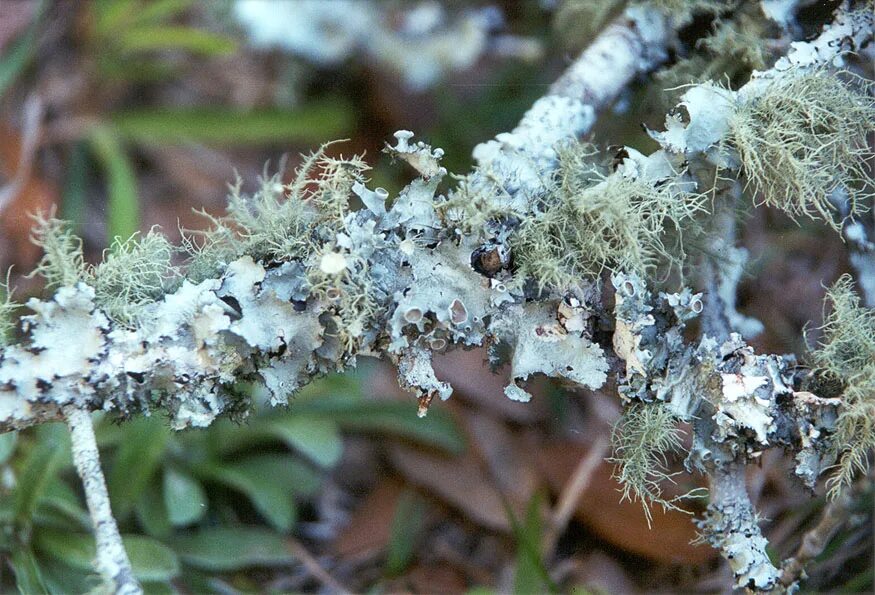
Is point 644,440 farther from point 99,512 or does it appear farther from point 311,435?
point 311,435

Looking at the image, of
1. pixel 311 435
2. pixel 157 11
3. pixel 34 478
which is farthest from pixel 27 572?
pixel 157 11

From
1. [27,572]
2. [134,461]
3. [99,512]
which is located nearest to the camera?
[99,512]

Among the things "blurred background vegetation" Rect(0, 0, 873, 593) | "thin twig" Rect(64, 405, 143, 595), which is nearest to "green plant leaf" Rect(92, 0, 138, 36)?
"blurred background vegetation" Rect(0, 0, 873, 593)

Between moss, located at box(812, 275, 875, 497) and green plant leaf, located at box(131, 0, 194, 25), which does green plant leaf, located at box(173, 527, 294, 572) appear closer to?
moss, located at box(812, 275, 875, 497)

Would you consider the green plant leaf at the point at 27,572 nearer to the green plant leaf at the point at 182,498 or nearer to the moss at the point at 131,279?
the green plant leaf at the point at 182,498

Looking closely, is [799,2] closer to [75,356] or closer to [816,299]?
[816,299]

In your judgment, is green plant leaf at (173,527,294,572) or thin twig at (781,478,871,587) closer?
thin twig at (781,478,871,587)

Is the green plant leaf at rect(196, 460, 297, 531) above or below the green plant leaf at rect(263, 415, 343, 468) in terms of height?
below
